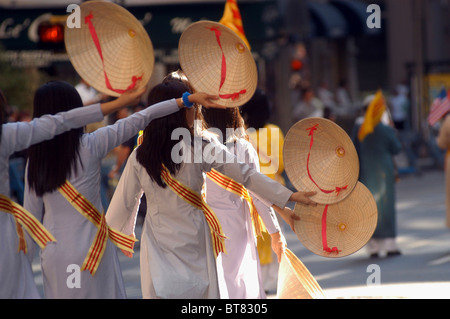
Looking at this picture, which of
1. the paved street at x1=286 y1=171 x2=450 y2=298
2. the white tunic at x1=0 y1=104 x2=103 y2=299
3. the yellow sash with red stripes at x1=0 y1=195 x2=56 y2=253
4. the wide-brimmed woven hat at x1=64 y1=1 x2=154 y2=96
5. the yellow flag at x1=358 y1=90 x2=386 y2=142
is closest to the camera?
the white tunic at x1=0 y1=104 x2=103 y2=299

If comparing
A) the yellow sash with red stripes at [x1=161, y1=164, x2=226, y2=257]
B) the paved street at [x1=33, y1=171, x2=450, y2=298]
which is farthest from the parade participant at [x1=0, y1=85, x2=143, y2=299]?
the paved street at [x1=33, y1=171, x2=450, y2=298]

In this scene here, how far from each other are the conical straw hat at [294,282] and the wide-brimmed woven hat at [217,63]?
4.37 ft

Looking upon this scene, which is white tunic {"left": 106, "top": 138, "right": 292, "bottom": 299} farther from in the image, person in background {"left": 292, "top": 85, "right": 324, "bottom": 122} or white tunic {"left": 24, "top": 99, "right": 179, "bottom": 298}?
person in background {"left": 292, "top": 85, "right": 324, "bottom": 122}

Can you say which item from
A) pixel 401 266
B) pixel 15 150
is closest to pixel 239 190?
pixel 15 150

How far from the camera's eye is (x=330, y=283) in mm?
9531

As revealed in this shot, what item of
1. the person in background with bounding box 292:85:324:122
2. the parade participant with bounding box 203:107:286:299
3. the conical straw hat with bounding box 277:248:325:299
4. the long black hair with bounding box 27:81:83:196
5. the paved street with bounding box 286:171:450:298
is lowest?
the paved street with bounding box 286:171:450:298

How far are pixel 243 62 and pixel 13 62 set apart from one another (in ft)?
56.4

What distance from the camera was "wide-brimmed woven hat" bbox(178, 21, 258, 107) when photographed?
228 inches

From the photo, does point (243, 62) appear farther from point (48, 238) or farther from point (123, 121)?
point (48, 238)

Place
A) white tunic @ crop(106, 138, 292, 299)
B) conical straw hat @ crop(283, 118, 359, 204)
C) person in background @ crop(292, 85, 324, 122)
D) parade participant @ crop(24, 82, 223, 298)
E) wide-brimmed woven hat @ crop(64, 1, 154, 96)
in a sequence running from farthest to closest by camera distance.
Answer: person in background @ crop(292, 85, 324, 122) → conical straw hat @ crop(283, 118, 359, 204) → wide-brimmed woven hat @ crop(64, 1, 154, 96) → white tunic @ crop(106, 138, 292, 299) → parade participant @ crop(24, 82, 223, 298)

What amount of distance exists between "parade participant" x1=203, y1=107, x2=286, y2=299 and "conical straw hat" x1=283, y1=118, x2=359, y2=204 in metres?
0.81

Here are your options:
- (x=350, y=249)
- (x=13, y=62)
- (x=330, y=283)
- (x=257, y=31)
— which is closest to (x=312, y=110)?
(x=257, y=31)

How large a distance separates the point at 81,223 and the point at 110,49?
1102 millimetres

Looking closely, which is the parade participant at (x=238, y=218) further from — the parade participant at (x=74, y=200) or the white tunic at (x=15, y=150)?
the white tunic at (x=15, y=150)
